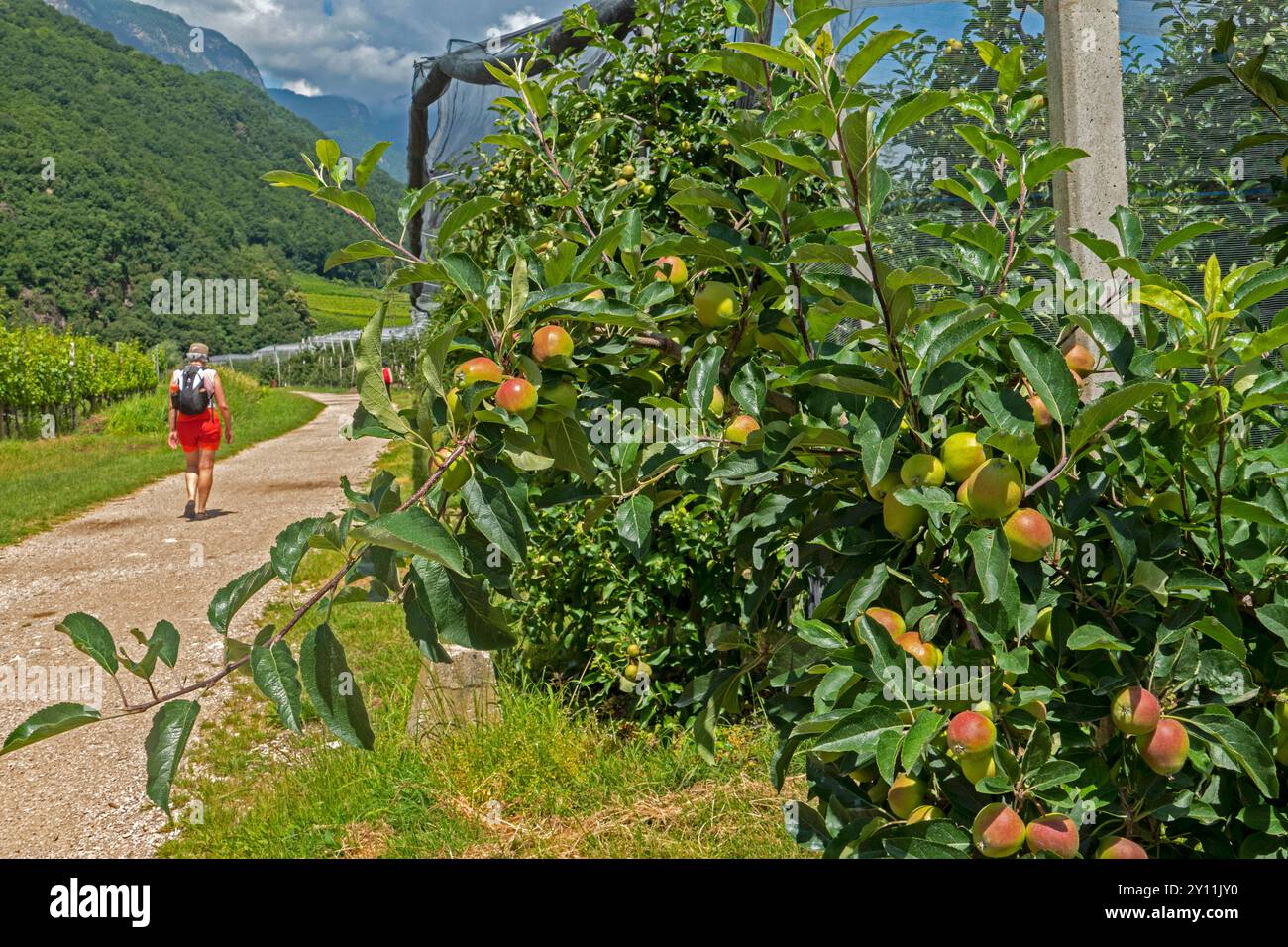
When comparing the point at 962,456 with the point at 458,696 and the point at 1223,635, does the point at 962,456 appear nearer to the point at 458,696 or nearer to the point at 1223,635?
the point at 1223,635

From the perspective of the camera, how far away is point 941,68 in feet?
7.82

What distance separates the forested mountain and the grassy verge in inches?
1111

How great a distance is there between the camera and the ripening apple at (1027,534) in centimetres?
85

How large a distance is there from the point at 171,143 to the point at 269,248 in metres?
10.8

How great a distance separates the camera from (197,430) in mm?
7961

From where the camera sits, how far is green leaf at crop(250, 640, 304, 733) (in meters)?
0.80

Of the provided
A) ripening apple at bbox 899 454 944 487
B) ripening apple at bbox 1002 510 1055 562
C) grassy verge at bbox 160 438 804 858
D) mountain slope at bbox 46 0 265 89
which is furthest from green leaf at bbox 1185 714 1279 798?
mountain slope at bbox 46 0 265 89

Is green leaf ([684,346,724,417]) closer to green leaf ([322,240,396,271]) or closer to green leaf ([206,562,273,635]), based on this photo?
green leaf ([322,240,396,271])

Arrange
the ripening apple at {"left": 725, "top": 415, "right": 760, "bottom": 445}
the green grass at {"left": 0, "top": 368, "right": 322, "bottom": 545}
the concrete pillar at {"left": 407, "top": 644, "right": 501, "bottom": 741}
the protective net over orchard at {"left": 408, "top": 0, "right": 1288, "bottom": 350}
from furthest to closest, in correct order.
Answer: the green grass at {"left": 0, "top": 368, "right": 322, "bottom": 545}, the concrete pillar at {"left": 407, "top": 644, "right": 501, "bottom": 741}, the protective net over orchard at {"left": 408, "top": 0, "right": 1288, "bottom": 350}, the ripening apple at {"left": 725, "top": 415, "right": 760, "bottom": 445}

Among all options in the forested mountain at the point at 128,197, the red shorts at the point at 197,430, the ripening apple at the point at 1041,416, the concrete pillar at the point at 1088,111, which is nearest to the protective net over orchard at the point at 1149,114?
the concrete pillar at the point at 1088,111

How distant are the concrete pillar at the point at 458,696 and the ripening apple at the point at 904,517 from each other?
2489 mm

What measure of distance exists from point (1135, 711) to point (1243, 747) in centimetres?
10
